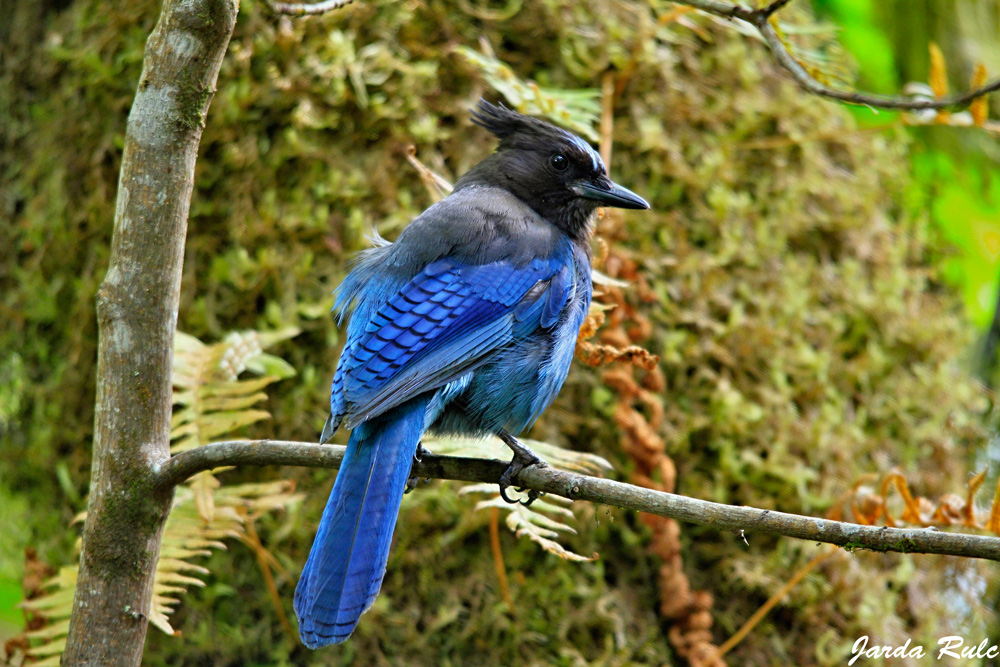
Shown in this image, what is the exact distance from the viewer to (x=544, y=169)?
9.96ft

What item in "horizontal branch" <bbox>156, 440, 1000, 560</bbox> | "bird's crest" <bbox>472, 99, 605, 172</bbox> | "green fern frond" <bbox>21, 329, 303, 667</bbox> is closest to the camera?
"horizontal branch" <bbox>156, 440, 1000, 560</bbox>

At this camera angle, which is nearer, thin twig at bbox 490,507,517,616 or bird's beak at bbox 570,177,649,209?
thin twig at bbox 490,507,517,616

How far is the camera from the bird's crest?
298 centimetres

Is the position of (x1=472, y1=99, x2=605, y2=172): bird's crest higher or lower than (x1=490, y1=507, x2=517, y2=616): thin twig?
higher

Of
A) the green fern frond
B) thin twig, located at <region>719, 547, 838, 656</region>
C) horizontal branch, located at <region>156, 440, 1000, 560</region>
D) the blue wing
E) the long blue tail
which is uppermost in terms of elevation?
horizontal branch, located at <region>156, 440, 1000, 560</region>

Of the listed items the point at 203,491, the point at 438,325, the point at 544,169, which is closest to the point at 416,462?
the point at 438,325

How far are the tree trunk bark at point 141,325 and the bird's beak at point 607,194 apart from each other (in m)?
1.35

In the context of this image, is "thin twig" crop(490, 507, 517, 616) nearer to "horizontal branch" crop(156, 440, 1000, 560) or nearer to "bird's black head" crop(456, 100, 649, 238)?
"horizontal branch" crop(156, 440, 1000, 560)

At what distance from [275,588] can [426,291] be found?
1034mm

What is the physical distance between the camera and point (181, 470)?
1.86m

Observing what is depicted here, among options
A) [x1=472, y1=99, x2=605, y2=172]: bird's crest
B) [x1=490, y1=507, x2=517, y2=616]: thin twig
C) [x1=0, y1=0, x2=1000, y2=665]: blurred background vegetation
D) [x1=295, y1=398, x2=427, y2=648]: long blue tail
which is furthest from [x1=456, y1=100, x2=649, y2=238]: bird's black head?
[x1=295, y1=398, x2=427, y2=648]: long blue tail

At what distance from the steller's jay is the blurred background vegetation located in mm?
307

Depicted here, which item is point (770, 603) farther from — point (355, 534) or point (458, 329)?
point (355, 534)

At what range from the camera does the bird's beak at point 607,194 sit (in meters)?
2.89
